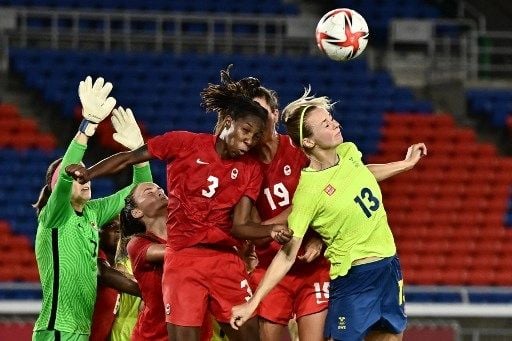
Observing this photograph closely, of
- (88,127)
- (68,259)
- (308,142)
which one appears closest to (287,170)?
(308,142)

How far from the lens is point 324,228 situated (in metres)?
6.95

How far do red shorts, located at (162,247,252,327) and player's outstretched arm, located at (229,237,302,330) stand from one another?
0.18 metres

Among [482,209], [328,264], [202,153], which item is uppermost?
[202,153]

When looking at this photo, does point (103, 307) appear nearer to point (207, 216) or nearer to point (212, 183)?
point (207, 216)

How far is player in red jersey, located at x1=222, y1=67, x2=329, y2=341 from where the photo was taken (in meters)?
7.20

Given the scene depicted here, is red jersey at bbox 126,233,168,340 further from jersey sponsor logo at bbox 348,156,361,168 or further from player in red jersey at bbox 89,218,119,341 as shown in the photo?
jersey sponsor logo at bbox 348,156,361,168

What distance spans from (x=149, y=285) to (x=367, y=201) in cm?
138

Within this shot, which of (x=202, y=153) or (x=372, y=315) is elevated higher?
(x=202, y=153)

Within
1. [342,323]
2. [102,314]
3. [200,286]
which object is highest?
[200,286]

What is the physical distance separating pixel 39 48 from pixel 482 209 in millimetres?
6241

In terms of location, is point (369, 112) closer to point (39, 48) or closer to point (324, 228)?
point (39, 48)

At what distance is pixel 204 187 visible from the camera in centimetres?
688

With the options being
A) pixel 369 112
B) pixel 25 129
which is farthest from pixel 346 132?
pixel 25 129

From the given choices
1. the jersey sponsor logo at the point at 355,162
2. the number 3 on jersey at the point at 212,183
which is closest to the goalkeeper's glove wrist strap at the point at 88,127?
the number 3 on jersey at the point at 212,183
